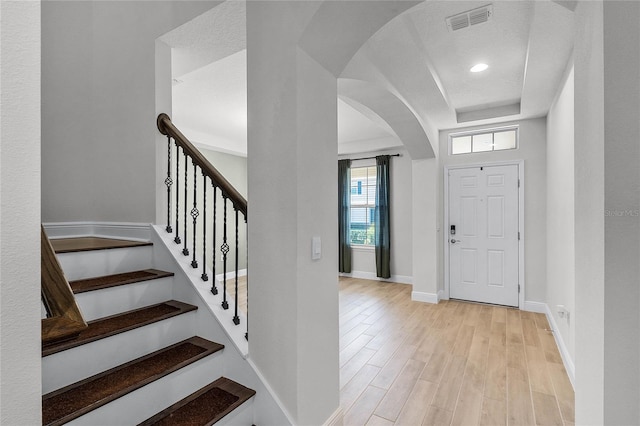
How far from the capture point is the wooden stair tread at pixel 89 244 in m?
2.02

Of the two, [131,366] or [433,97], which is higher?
[433,97]

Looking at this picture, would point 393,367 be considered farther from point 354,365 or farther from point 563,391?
point 563,391

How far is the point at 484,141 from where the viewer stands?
472 centimetres

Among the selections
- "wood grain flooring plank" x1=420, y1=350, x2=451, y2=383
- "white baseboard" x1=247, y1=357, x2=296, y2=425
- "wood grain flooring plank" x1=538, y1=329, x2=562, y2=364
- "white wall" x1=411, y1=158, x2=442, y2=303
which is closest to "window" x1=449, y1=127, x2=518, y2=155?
"white wall" x1=411, y1=158, x2=442, y2=303

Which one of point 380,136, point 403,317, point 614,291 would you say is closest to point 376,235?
point 380,136

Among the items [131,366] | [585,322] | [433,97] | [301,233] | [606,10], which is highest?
[433,97]

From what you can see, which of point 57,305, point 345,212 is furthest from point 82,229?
point 345,212

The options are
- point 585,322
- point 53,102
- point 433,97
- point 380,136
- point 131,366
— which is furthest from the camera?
point 380,136

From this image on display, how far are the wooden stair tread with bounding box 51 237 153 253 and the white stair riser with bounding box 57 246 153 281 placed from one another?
0.09 ft

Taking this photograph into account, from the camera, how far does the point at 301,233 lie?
1.60m

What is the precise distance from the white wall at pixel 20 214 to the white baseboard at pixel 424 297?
4.82 m

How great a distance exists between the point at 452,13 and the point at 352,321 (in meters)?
3.39

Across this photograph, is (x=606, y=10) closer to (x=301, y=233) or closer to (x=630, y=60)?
(x=630, y=60)

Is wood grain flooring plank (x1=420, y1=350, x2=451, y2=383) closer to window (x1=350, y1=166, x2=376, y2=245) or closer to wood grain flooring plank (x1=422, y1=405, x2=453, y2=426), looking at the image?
wood grain flooring plank (x1=422, y1=405, x2=453, y2=426)
